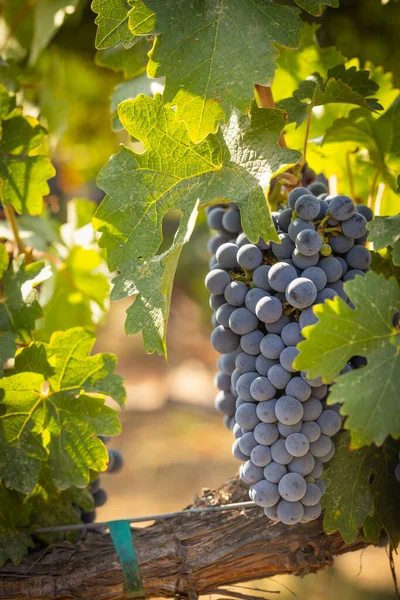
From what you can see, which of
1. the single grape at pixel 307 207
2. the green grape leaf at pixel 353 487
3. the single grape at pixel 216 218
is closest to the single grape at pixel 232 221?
the single grape at pixel 216 218

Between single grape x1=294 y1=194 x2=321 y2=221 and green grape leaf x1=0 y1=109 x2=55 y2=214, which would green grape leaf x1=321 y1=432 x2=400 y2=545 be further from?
green grape leaf x1=0 y1=109 x2=55 y2=214

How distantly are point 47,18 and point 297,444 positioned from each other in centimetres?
107

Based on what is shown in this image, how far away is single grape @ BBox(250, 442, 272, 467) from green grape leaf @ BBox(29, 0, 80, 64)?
100 cm

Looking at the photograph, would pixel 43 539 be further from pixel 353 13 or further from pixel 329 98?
pixel 353 13

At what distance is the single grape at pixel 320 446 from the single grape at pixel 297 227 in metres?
0.27

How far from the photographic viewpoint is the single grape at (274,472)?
79cm

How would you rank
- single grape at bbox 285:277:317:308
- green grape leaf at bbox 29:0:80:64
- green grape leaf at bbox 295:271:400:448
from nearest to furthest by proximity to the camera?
green grape leaf at bbox 295:271:400:448, single grape at bbox 285:277:317:308, green grape leaf at bbox 29:0:80:64

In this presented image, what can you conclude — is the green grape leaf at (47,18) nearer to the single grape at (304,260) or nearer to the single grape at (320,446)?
the single grape at (304,260)

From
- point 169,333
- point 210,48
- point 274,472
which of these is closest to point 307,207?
point 210,48

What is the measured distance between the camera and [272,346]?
0.79 m

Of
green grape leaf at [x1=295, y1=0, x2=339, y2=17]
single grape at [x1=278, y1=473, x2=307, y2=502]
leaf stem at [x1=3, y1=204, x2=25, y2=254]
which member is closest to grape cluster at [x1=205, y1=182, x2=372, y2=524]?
single grape at [x1=278, y1=473, x2=307, y2=502]

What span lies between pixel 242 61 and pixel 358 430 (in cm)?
47

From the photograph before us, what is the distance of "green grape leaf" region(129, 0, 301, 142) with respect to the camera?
761 mm

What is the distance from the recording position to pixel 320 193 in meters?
0.97
